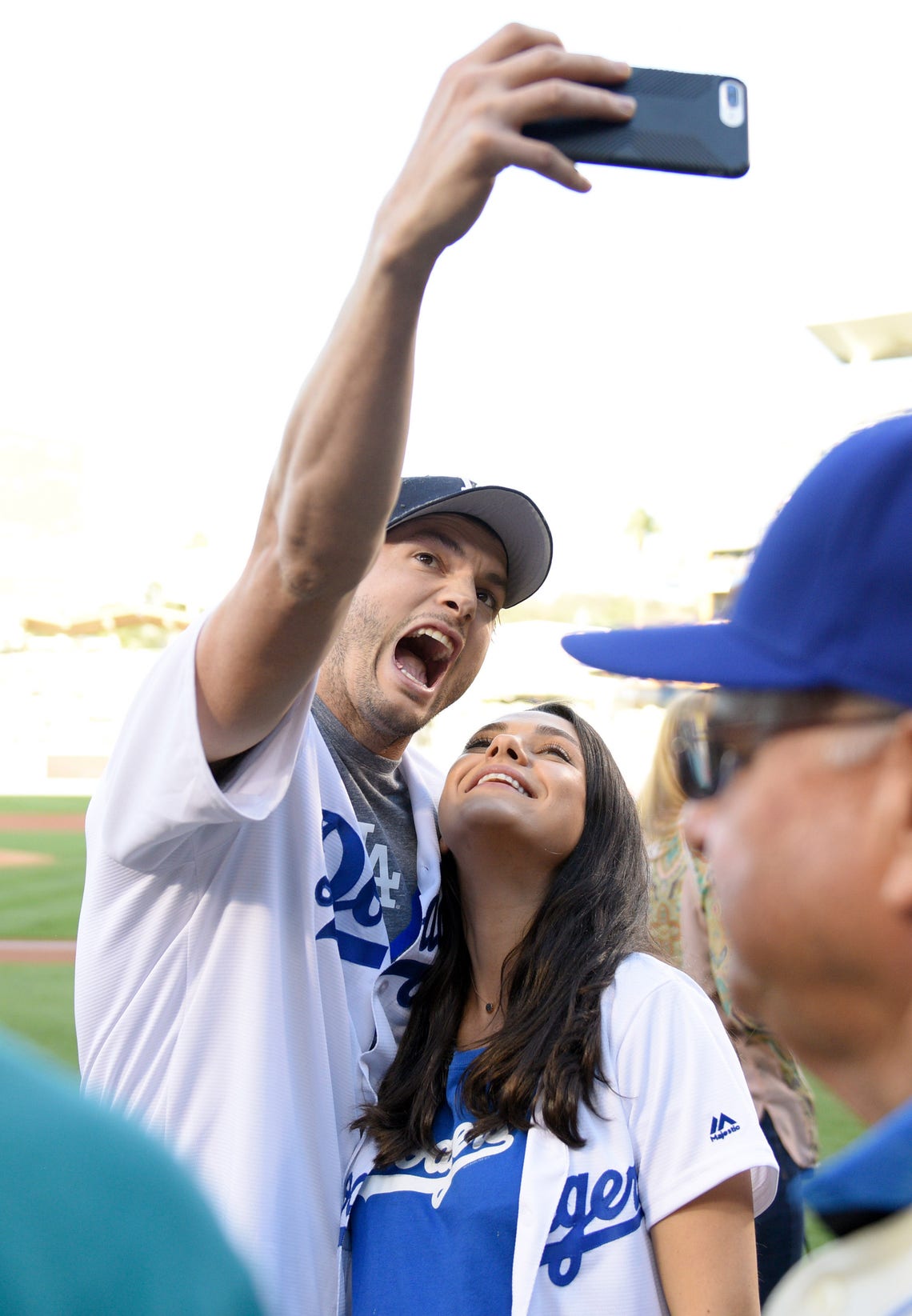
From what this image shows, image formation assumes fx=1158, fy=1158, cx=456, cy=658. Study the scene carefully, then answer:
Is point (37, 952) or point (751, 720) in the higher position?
point (751, 720)

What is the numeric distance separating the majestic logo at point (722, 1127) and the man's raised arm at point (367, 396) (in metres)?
1.01

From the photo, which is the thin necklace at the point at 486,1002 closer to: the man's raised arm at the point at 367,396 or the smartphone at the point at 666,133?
the man's raised arm at the point at 367,396

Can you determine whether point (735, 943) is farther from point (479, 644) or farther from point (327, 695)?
point (479, 644)

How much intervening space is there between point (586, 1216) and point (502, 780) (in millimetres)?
856

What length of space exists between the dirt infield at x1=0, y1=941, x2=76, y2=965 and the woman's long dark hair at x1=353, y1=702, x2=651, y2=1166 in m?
8.56

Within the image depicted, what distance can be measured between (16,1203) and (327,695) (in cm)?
204

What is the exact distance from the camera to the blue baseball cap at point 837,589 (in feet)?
3.14

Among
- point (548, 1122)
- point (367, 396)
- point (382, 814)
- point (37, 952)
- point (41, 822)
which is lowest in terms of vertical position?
point (41, 822)

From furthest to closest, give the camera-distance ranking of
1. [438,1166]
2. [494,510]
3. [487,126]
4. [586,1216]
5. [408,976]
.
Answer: [494,510]
[408,976]
[438,1166]
[586,1216]
[487,126]

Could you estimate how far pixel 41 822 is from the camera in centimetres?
2294

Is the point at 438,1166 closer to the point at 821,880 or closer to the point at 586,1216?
the point at 586,1216

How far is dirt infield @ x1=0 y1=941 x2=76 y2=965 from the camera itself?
10.4 meters

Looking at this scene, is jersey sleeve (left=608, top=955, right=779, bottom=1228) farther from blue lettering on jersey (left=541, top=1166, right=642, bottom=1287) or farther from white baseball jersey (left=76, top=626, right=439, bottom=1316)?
white baseball jersey (left=76, top=626, right=439, bottom=1316)

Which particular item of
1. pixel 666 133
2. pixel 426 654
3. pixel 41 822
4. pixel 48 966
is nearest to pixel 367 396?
pixel 666 133
